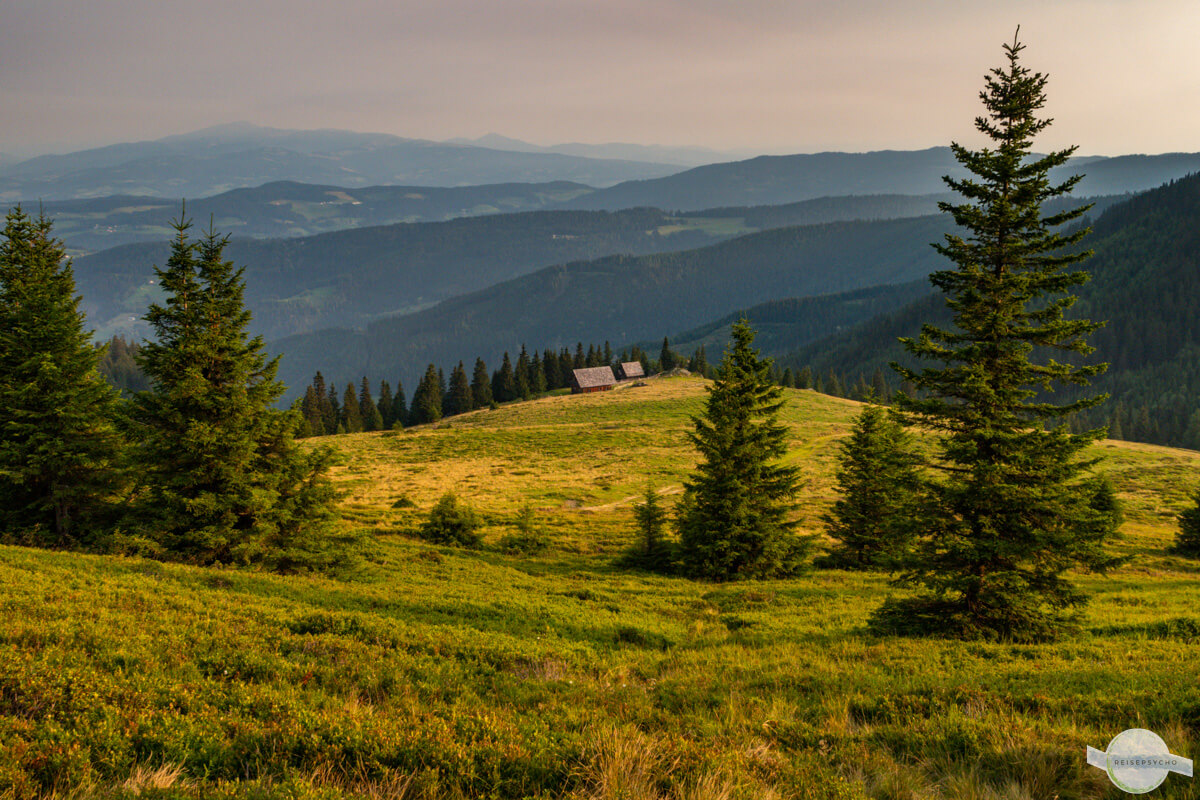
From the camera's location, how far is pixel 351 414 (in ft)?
406

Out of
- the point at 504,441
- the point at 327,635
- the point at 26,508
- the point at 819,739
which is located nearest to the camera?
the point at 819,739

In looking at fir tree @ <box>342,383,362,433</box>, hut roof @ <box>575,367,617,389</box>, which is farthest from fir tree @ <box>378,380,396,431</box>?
Answer: hut roof @ <box>575,367,617,389</box>

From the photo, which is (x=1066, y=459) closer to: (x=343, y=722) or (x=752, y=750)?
(x=752, y=750)

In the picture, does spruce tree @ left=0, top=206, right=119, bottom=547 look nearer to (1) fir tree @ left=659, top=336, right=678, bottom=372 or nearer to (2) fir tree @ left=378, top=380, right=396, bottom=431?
(2) fir tree @ left=378, top=380, right=396, bottom=431

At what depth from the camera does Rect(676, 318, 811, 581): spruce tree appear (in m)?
27.4

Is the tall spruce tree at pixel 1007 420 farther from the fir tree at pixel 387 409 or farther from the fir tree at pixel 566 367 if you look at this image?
the fir tree at pixel 566 367

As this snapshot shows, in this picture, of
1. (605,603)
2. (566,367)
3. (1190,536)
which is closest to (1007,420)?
(605,603)

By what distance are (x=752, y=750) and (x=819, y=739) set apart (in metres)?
1.32

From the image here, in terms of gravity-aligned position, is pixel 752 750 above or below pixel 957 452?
below

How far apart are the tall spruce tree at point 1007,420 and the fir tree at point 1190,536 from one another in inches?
1308

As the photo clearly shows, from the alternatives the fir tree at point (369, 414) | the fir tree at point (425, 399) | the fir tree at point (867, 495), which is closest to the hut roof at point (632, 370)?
the fir tree at point (425, 399)

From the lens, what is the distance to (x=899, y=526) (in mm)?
15938

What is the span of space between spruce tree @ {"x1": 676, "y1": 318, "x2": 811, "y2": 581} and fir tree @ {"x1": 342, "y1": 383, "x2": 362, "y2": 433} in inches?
4109

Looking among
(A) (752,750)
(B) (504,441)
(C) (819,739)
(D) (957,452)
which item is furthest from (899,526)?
(B) (504,441)
